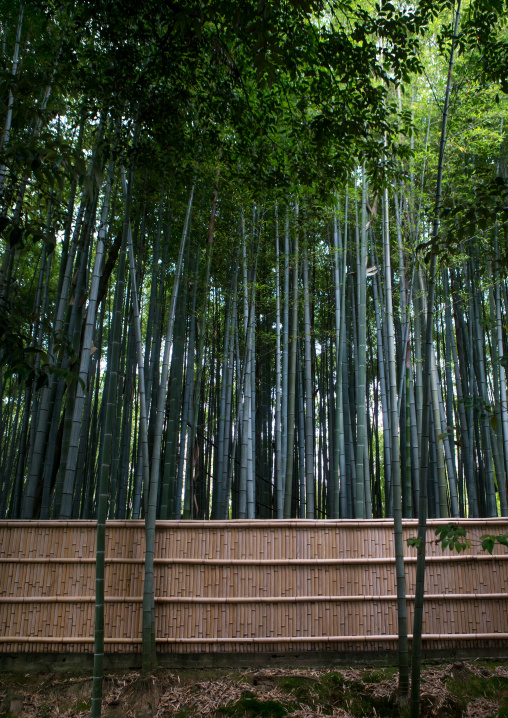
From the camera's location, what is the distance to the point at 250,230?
5.15 metres

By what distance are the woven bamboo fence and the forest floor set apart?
150mm

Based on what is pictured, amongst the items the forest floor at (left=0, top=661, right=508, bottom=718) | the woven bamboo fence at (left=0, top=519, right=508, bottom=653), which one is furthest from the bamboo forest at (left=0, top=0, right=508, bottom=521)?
the forest floor at (left=0, top=661, right=508, bottom=718)

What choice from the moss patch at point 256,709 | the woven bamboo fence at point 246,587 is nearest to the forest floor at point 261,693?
the moss patch at point 256,709

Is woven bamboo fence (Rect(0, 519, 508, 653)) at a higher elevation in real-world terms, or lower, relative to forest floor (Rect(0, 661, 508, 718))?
higher

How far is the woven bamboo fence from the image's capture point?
3117 millimetres

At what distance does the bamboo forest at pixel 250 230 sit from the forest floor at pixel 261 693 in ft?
3.10

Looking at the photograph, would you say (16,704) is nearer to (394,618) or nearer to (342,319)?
(394,618)

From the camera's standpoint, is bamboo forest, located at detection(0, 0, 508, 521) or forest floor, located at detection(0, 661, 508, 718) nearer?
bamboo forest, located at detection(0, 0, 508, 521)

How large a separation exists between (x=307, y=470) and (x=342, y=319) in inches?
56.5

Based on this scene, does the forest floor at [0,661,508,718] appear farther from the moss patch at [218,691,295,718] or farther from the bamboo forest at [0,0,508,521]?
the bamboo forest at [0,0,508,521]

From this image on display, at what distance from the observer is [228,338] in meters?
5.38

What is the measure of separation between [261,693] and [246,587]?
0.55m

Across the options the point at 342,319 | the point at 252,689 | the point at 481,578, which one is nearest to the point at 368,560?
the point at 481,578

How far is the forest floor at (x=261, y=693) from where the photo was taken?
2771 millimetres
